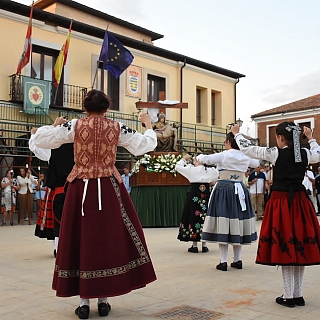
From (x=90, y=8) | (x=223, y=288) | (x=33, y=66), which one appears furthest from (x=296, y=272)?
(x=90, y=8)

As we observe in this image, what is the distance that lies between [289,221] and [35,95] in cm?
1265

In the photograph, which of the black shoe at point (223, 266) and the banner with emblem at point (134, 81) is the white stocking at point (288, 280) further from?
the banner with emblem at point (134, 81)

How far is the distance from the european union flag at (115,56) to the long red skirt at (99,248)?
10975 millimetres

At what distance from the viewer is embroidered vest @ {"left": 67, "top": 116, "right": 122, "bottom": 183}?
372 cm

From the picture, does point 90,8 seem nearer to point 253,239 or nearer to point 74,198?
point 253,239

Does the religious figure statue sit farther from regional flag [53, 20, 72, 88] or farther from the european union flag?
regional flag [53, 20, 72, 88]

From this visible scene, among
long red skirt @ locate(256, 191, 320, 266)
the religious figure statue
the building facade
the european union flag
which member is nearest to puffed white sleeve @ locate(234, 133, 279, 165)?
long red skirt @ locate(256, 191, 320, 266)

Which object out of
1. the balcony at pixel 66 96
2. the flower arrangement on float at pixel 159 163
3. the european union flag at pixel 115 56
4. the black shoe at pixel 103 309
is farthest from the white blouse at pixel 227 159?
the balcony at pixel 66 96

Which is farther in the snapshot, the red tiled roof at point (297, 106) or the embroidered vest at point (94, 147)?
the red tiled roof at point (297, 106)

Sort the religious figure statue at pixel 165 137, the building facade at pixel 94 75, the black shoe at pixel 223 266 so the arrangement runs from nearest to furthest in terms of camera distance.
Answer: the black shoe at pixel 223 266, the religious figure statue at pixel 165 137, the building facade at pixel 94 75

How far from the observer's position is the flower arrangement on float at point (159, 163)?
11.1m

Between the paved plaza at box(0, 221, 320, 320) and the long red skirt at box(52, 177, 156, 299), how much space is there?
32cm

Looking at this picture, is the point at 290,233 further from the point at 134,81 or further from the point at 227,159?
the point at 134,81

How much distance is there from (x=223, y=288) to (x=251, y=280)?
552 mm
